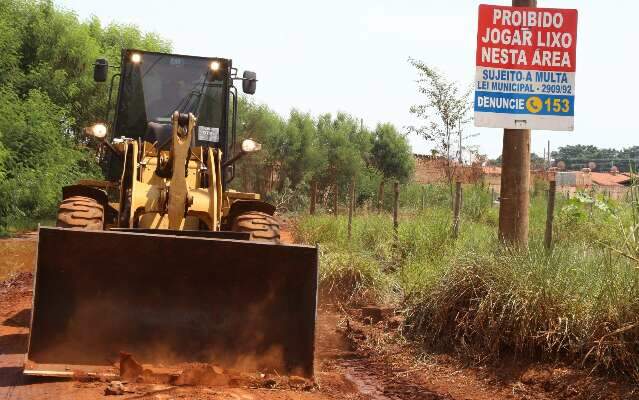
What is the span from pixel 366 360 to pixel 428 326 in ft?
2.45

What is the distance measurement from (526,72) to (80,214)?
4680mm

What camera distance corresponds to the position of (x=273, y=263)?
7004 millimetres

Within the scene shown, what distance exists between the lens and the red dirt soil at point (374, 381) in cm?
625

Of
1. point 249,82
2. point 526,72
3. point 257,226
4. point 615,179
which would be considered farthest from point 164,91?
point 615,179

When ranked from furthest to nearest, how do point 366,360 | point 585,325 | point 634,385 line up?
1. point 366,360
2. point 585,325
3. point 634,385

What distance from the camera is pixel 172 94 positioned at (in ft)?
32.8

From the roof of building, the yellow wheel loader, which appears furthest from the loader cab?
the roof of building

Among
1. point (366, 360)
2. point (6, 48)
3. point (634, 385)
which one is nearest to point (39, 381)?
point (366, 360)

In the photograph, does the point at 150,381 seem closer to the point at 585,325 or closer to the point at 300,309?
the point at 300,309

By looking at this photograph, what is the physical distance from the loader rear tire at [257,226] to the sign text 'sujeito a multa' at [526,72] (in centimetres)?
239

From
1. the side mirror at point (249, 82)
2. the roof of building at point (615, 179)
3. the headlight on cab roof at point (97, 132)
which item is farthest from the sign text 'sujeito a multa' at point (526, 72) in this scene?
the headlight on cab roof at point (97, 132)

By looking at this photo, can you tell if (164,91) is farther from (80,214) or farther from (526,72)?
(526,72)

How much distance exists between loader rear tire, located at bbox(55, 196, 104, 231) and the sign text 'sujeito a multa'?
3.98 meters

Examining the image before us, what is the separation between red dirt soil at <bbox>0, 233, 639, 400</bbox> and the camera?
6254 mm
